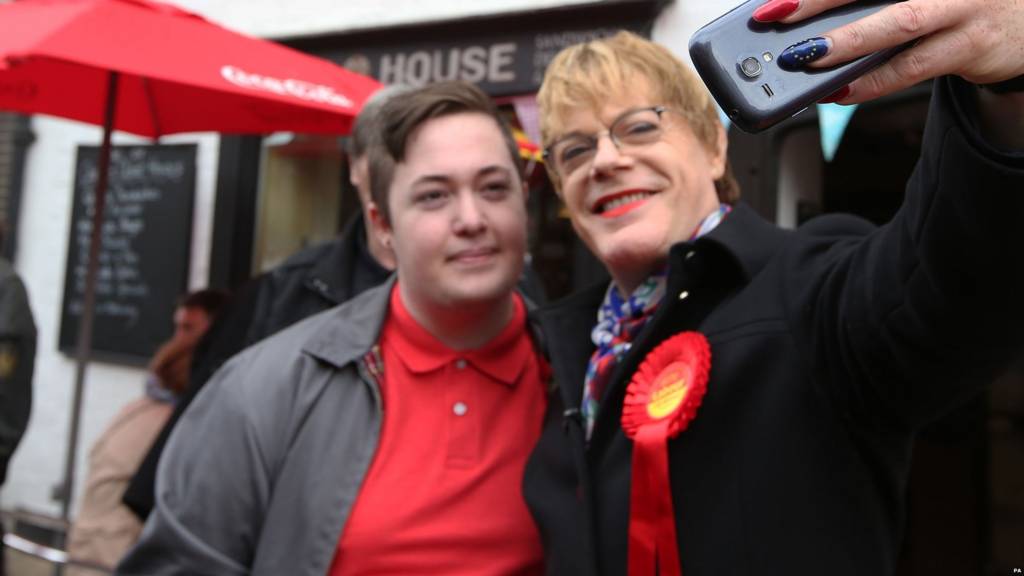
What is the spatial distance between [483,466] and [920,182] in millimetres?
1018

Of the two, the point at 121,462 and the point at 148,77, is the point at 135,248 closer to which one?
the point at 121,462

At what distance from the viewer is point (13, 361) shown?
3.21 m

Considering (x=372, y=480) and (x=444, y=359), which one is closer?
(x=372, y=480)

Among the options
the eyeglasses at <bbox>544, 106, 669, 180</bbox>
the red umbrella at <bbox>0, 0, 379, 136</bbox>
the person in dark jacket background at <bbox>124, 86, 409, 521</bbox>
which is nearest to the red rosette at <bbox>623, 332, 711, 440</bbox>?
the eyeglasses at <bbox>544, 106, 669, 180</bbox>

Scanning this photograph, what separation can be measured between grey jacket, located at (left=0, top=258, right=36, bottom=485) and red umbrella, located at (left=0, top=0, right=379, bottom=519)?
0.18 metres

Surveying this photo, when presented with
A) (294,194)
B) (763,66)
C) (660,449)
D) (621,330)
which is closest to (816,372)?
(660,449)

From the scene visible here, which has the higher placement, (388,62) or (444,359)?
(388,62)

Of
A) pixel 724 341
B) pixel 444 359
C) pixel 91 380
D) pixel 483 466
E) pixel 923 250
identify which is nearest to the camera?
pixel 923 250

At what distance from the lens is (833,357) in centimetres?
116

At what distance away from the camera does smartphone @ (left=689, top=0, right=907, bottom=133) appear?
80cm

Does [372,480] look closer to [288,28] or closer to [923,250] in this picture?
[923,250]

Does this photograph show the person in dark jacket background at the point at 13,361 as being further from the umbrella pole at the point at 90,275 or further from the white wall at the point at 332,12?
the white wall at the point at 332,12

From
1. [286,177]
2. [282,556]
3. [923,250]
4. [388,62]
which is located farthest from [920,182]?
[286,177]

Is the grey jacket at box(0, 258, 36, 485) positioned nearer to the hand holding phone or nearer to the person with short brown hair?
the person with short brown hair
